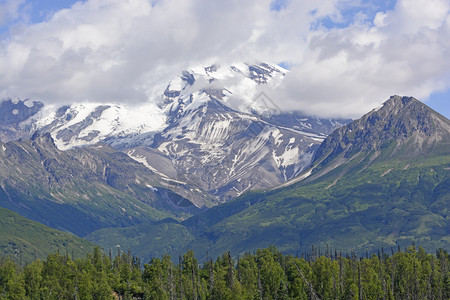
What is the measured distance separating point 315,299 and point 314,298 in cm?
75

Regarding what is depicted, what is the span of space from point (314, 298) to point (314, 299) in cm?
254

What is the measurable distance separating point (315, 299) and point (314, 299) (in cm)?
327

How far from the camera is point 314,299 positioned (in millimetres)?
95812

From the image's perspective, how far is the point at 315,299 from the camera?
3647 inches

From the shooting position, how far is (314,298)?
3676 inches
